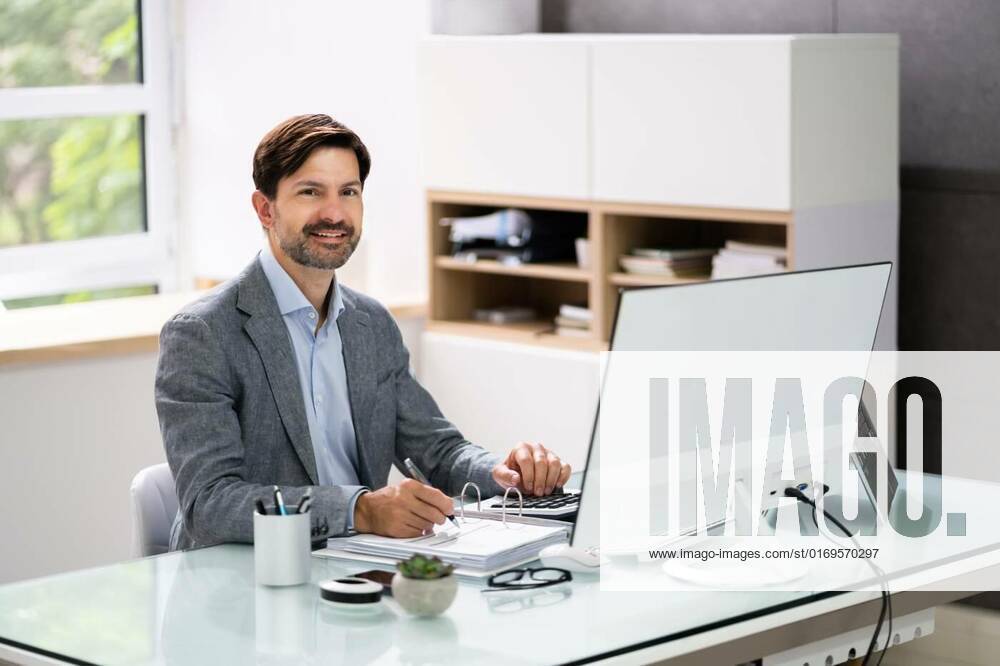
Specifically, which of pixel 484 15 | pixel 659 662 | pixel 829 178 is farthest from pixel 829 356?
pixel 484 15

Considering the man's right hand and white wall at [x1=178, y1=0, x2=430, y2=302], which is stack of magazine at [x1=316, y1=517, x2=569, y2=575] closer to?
the man's right hand

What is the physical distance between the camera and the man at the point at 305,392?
97.3 inches

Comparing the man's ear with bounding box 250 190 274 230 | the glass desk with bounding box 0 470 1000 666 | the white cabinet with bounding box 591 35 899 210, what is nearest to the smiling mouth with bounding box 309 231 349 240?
the man's ear with bounding box 250 190 274 230

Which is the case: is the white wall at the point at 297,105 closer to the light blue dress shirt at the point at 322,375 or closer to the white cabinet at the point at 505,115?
the white cabinet at the point at 505,115

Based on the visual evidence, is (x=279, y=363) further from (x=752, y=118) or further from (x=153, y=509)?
(x=752, y=118)

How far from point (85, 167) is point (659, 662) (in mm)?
3834

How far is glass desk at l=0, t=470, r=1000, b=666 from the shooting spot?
1.92 m

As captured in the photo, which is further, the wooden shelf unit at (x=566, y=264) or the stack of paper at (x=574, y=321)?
the stack of paper at (x=574, y=321)

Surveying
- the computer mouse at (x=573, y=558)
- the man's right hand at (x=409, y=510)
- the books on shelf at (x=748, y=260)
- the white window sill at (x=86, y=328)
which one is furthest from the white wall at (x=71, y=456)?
the computer mouse at (x=573, y=558)

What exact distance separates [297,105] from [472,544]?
319 cm

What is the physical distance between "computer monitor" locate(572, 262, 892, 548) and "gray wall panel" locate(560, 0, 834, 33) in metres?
2.24

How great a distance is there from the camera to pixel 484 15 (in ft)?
15.9

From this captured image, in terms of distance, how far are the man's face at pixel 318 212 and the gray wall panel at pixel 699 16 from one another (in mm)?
2129

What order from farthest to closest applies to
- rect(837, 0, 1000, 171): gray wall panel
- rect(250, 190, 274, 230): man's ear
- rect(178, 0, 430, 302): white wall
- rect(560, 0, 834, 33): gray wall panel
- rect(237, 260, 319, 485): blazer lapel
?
rect(178, 0, 430, 302): white wall → rect(560, 0, 834, 33): gray wall panel → rect(837, 0, 1000, 171): gray wall panel → rect(250, 190, 274, 230): man's ear → rect(237, 260, 319, 485): blazer lapel
